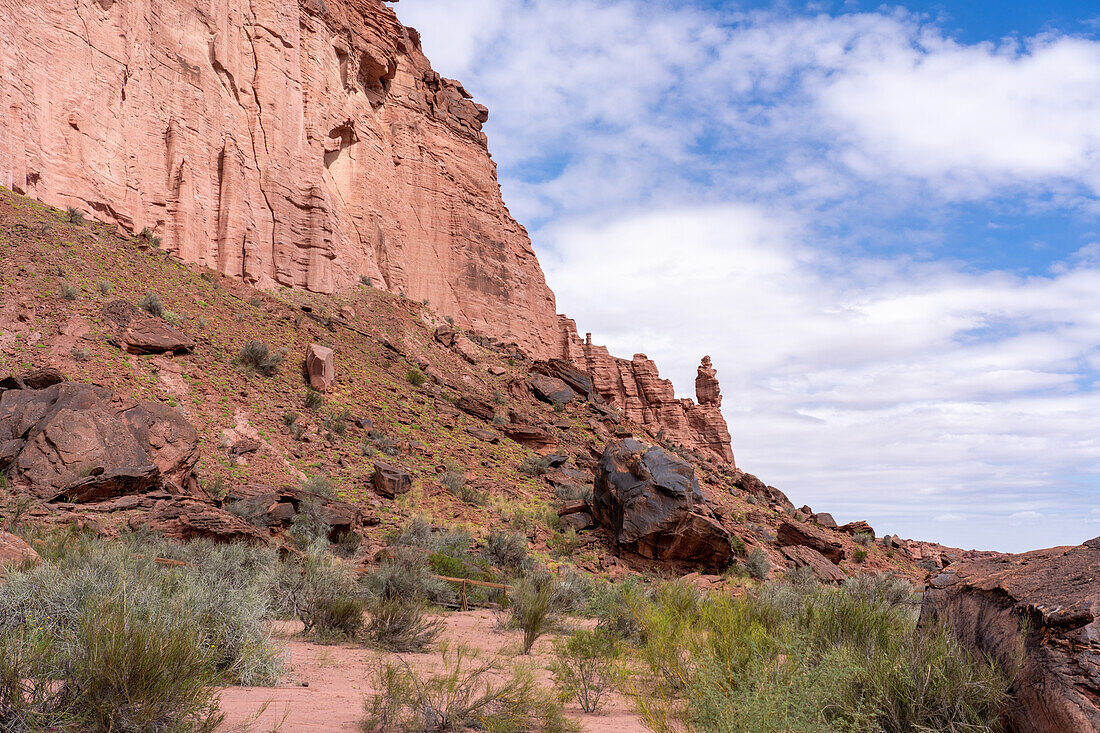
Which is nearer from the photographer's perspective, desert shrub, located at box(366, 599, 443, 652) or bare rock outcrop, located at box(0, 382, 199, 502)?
desert shrub, located at box(366, 599, 443, 652)

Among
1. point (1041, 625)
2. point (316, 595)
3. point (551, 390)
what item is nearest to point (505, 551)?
point (316, 595)

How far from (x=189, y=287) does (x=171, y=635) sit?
78.7 ft

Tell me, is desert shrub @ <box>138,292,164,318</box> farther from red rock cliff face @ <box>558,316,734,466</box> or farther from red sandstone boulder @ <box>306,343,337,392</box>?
red rock cliff face @ <box>558,316,734,466</box>

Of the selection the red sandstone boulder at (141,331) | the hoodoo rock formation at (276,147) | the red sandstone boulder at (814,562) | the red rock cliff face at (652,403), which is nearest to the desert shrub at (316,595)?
the red sandstone boulder at (141,331)

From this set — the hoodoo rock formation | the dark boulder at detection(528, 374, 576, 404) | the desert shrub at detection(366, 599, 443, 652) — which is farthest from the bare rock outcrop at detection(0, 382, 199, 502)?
the dark boulder at detection(528, 374, 576, 404)

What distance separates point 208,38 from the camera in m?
30.0

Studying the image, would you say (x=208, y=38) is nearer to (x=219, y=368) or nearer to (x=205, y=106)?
(x=205, y=106)

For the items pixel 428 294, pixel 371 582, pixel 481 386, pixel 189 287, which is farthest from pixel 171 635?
pixel 428 294

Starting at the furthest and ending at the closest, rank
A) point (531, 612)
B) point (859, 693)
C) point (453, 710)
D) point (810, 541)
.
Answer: point (810, 541) < point (531, 612) < point (453, 710) < point (859, 693)

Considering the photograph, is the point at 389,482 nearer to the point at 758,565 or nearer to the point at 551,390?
the point at 758,565

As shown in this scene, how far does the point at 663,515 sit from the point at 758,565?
2.87 m

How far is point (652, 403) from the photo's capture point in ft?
199

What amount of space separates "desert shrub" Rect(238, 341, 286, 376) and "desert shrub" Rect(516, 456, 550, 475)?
9914 mm

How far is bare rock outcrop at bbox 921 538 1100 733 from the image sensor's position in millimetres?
3246
